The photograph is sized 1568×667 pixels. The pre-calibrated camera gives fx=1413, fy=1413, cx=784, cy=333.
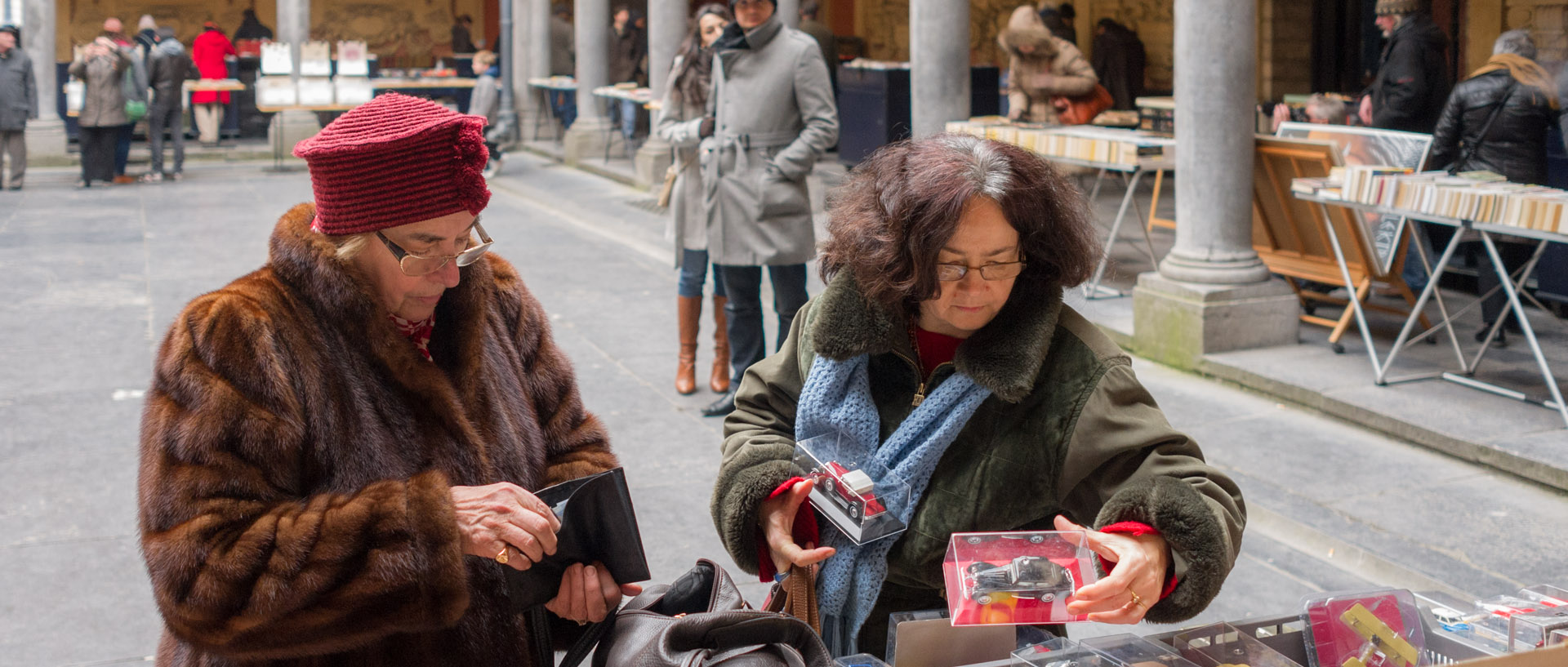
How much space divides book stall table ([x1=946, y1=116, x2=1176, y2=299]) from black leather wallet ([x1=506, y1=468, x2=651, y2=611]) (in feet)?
18.7

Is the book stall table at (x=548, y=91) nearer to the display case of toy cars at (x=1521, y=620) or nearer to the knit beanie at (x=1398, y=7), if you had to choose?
the knit beanie at (x=1398, y=7)

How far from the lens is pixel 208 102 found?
2069cm

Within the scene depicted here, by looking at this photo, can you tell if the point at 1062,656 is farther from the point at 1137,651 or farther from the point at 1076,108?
the point at 1076,108

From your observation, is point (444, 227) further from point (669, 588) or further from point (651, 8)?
point (651, 8)

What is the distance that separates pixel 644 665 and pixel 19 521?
393 centimetres

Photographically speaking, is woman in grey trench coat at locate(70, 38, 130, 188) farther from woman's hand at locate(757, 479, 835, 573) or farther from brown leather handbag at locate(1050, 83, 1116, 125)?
woman's hand at locate(757, 479, 835, 573)

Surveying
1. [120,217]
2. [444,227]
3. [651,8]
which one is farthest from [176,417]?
[120,217]

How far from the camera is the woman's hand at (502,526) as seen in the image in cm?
198

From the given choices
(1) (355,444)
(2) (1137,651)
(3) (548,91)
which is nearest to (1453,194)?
(2) (1137,651)

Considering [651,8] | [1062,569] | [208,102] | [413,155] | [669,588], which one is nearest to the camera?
[1062,569]

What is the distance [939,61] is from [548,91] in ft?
38.5

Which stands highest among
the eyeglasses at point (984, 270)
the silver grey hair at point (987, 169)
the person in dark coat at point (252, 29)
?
the person in dark coat at point (252, 29)

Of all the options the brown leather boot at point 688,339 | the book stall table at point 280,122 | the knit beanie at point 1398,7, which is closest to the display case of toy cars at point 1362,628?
the brown leather boot at point 688,339

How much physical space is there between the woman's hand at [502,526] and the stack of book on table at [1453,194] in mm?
4623
